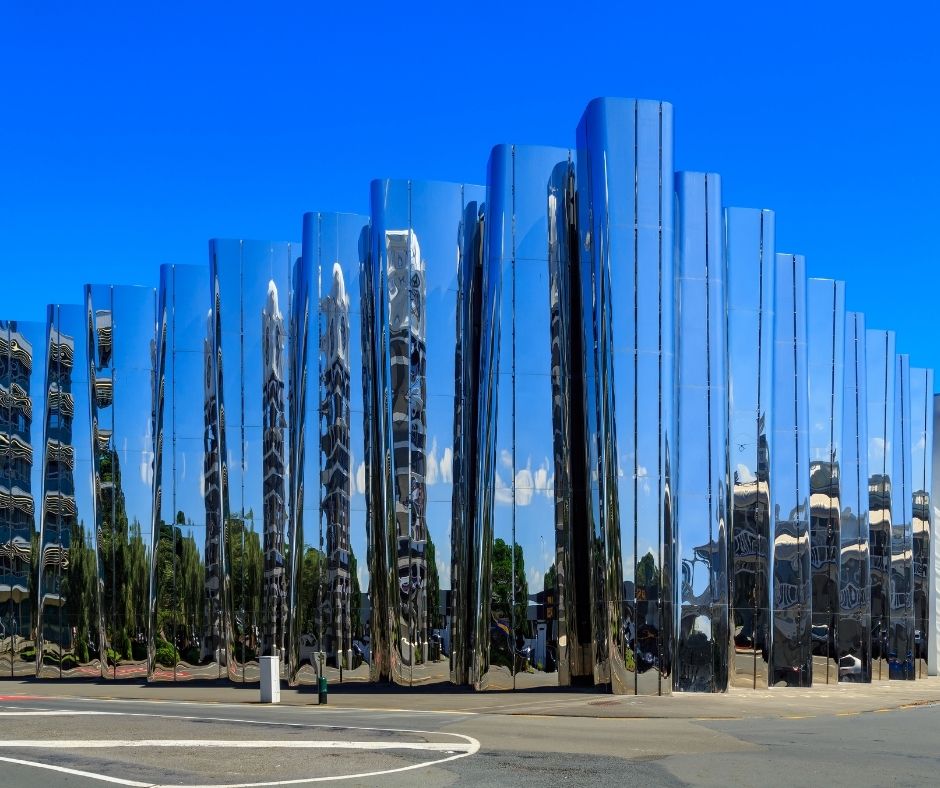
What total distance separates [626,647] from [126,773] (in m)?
15.6

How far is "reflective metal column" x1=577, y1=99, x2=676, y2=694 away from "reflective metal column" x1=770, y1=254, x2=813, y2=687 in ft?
26.8

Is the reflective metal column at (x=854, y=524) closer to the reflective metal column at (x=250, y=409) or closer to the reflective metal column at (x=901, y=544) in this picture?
the reflective metal column at (x=901, y=544)

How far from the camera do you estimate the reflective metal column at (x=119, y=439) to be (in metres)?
36.7

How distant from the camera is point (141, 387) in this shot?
37.1 metres

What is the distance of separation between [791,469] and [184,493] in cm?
1765

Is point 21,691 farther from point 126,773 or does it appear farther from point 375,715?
point 126,773

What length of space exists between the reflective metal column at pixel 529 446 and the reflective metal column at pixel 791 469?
8.48m

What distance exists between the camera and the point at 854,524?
41.2m

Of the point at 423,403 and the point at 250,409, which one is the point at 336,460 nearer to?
the point at 423,403

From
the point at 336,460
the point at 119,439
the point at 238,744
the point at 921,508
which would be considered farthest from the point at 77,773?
the point at 921,508

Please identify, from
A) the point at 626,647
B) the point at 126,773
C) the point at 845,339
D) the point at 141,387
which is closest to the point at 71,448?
the point at 141,387

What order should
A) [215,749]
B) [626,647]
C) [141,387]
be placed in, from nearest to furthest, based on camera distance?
1. [215,749]
2. [626,647]
3. [141,387]

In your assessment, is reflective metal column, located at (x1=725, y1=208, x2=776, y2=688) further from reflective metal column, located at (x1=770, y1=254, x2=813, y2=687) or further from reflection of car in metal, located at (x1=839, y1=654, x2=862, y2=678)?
reflection of car in metal, located at (x1=839, y1=654, x2=862, y2=678)

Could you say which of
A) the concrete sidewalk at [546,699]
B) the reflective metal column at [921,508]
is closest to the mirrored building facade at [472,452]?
the concrete sidewalk at [546,699]
